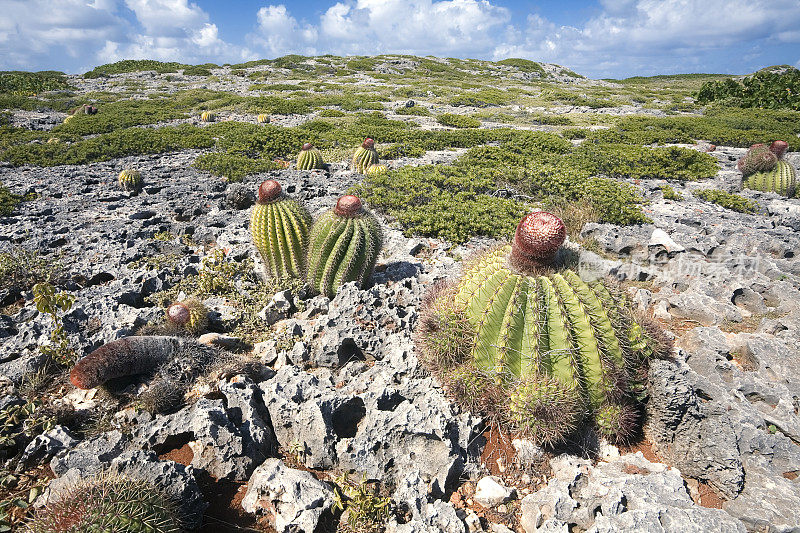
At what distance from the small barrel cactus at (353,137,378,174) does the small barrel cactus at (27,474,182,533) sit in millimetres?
10048

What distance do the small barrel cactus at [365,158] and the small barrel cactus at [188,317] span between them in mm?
7771

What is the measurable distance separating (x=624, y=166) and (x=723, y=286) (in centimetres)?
767

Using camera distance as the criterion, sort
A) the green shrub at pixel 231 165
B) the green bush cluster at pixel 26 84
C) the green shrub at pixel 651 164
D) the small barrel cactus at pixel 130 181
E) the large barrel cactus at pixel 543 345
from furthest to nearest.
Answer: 1. the green bush cluster at pixel 26 84
2. the green shrub at pixel 651 164
3. the green shrub at pixel 231 165
4. the small barrel cactus at pixel 130 181
5. the large barrel cactus at pixel 543 345

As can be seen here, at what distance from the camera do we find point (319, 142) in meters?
15.3

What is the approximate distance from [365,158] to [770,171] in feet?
34.8

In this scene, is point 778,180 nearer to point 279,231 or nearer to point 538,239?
point 538,239

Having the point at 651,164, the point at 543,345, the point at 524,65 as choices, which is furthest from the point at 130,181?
the point at 524,65

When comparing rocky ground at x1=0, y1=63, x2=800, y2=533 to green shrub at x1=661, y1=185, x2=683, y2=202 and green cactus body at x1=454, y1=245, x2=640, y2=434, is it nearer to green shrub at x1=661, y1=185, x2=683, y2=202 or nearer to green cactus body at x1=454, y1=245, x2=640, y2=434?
green cactus body at x1=454, y1=245, x2=640, y2=434

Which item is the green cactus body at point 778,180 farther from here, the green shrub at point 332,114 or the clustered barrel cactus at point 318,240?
the green shrub at point 332,114

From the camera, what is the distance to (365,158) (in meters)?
11.8

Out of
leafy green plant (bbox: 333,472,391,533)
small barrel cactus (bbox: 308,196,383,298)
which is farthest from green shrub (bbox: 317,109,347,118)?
leafy green plant (bbox: 333,472,391,533)

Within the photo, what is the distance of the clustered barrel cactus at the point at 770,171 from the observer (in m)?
10.1

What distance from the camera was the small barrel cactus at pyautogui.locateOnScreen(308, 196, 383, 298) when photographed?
16.7ft

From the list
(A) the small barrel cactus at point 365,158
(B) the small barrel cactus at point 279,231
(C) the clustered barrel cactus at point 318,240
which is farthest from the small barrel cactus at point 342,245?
(A) the small barrel cactus at point 365,158
